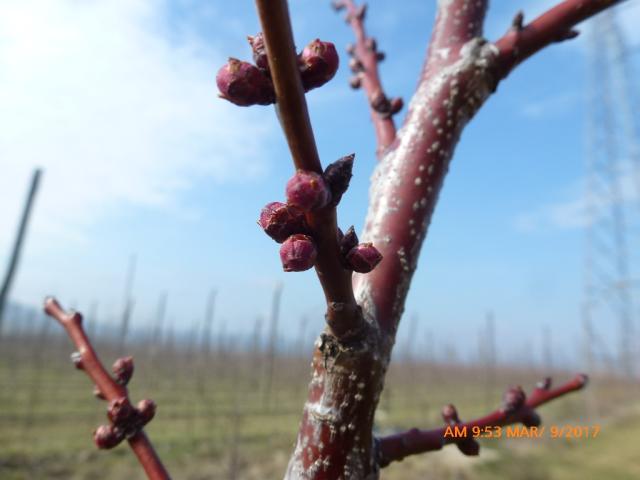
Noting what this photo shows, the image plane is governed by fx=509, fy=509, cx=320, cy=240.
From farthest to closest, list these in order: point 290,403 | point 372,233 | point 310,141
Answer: point 290,403 → point 372,233 → point 310,141

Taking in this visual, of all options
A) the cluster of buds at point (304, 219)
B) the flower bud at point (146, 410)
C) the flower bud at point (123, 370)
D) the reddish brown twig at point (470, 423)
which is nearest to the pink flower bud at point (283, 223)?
the cluster of buds at point (304, 219)

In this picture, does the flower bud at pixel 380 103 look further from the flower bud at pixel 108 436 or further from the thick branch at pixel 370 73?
the flower bud at pixel 108 436

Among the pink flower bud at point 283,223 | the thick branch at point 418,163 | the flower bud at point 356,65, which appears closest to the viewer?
the pink flower bud at point 283,223

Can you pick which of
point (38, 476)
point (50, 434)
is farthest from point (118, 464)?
point (50, 434)

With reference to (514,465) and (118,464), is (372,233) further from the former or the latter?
(514,465)

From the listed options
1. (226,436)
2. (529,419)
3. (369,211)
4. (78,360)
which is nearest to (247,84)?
(369,211)

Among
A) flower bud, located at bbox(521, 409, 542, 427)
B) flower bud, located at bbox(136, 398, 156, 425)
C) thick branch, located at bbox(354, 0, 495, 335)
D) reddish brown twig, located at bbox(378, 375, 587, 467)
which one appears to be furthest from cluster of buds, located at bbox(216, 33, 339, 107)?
flower bud, located at bbox(521, 409, 542, 427)

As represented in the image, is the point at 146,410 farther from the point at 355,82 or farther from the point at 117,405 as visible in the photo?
the point at 355,82
